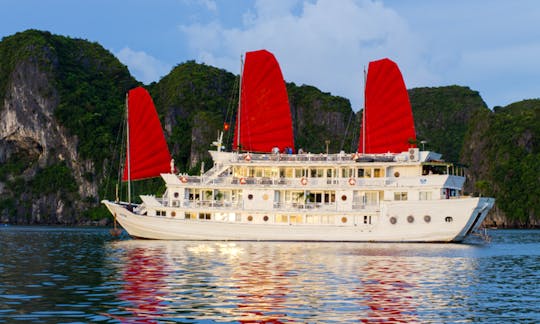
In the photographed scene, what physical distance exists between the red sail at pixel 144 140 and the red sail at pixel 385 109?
12.4 meters

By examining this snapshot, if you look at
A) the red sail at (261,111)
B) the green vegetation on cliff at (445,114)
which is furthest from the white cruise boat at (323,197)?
the green vegetation on cliff at (445,114)

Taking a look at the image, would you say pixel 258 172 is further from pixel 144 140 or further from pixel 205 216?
pixel 144 140

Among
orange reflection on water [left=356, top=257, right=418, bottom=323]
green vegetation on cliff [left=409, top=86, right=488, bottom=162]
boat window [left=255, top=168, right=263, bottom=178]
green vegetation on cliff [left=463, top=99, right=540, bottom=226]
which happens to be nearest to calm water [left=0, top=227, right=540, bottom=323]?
orange reflection on water [left=356, top=257, right=418, bottom=323]

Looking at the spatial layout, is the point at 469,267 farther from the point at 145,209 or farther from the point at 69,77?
the point at 69,77

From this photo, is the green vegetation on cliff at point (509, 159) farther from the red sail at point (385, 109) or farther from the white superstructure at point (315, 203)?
the white superstructure at point (315, 203)

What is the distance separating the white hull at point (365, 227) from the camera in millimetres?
38312

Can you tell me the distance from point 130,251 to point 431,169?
17266 mm

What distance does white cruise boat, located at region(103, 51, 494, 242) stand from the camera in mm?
38781

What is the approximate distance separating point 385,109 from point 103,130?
73.5 metres

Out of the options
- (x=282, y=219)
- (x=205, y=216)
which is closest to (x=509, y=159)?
(x=282, y=219)

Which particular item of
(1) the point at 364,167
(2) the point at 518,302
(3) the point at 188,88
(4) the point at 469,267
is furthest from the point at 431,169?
(3) the point at 188,88

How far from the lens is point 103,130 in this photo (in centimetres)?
11031

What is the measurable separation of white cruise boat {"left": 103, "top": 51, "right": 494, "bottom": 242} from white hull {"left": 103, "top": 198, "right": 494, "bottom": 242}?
53 mm

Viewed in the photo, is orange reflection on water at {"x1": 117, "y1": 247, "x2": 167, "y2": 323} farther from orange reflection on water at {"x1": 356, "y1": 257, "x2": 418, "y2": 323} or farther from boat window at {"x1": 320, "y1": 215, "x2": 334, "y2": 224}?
boat window at {"x1": 320, "y1": 215, "x2": 334, "y2": 224}
